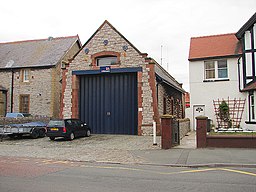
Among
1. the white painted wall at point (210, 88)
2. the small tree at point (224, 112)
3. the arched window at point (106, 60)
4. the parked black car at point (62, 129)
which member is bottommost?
the parked black car at point (62, 129)

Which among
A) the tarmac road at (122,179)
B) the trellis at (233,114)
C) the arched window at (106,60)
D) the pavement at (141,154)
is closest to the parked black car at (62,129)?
the pavement at (141,154)

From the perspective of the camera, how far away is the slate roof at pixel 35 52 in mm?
30547

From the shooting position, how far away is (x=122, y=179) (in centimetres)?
800

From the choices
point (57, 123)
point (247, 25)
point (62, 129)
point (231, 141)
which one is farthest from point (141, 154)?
point (247, 25)

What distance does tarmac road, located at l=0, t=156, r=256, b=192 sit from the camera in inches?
271

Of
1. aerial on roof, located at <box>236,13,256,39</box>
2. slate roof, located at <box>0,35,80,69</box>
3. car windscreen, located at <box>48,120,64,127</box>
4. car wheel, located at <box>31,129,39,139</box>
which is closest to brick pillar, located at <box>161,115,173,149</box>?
car windscreen, located at <box>48,120,64,127</box>

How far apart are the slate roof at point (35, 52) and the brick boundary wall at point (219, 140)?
19.4 meters

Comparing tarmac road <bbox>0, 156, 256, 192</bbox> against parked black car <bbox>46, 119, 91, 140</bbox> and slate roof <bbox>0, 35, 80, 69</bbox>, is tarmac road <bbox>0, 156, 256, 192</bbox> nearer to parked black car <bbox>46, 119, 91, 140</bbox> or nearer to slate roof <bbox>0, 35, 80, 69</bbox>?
parked black car <bbox>46, 119, 91, 140</bbox>

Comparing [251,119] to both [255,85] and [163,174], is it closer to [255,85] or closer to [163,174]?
[255,85]

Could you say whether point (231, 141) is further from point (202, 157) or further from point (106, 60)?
point (106, 60)

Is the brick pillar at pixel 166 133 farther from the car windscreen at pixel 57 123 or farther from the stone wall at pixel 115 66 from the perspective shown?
the car windscreen at pixel 57 123

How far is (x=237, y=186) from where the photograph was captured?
7082 millimetres

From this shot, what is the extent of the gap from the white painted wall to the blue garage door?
535 cm

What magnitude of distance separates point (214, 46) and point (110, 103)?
10245 millimetres
